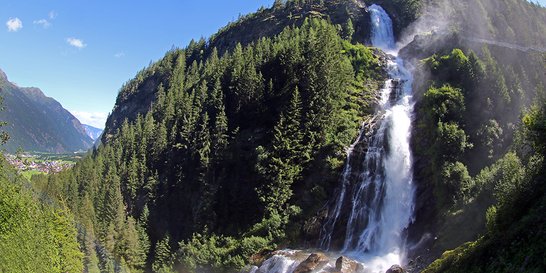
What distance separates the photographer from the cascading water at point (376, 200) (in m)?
46.6

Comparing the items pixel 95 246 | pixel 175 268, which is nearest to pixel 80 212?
pixel 95 246

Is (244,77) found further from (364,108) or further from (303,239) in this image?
(303,239)

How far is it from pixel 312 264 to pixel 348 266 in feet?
12.3

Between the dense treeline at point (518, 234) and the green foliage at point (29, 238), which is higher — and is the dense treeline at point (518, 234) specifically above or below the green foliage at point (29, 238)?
above

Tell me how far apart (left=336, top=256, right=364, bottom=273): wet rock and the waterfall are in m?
2.26

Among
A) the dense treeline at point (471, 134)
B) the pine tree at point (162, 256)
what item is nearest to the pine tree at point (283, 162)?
the dense treeline at point (471, 134)

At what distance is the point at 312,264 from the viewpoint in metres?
41.8

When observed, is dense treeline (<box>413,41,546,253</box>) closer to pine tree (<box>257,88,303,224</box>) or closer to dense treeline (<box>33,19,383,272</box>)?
dense treeline (<box>33,19,383,272</box>)

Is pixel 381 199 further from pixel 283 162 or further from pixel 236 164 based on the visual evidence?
pixel 236 164

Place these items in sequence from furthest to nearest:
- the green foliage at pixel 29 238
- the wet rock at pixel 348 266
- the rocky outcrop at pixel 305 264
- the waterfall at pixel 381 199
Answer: the waterfall at pixel 381 199 < the rocky outcrop at pixel 305 264 < the wet rock at pixel 348 266 < the green foliage at pixel 29 238

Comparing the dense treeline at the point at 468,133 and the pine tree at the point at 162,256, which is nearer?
the dense treeline at the point at 468,133

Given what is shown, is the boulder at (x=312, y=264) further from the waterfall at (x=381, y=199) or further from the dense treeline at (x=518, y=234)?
the dense treeline at (x=518, y=234)

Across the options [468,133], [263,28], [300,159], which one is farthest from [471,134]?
[263,28]

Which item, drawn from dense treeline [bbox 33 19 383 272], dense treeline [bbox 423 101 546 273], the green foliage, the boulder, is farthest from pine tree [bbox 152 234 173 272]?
dense treeline [bbox 423 101 546 273]
